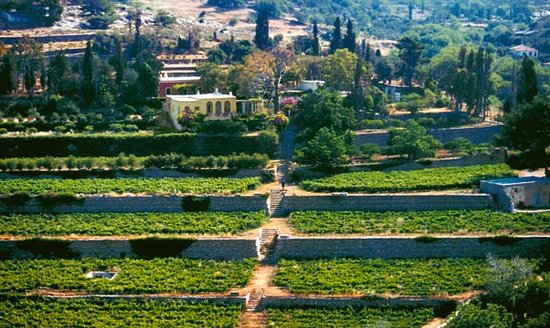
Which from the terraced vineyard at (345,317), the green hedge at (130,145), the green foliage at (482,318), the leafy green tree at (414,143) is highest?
the leafy green tree at (414,143)

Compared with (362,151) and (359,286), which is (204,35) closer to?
(362,151)

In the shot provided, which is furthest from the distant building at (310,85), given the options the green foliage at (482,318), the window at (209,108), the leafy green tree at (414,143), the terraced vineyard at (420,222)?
the green foliage at (482,318)

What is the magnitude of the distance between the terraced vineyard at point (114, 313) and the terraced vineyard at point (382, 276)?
125 inches

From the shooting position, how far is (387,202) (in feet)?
162

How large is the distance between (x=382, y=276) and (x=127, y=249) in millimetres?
10279

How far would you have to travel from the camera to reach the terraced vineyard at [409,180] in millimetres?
50688

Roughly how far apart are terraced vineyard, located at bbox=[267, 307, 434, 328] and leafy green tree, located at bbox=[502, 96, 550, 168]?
13186 millimetres

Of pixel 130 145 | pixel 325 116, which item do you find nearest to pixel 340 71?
pixel 325 116

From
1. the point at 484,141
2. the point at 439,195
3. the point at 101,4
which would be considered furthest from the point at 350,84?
the point at 101,4

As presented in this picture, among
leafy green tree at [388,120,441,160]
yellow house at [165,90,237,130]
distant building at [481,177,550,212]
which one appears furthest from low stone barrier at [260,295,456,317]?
yellow house at [165,90,237,130]

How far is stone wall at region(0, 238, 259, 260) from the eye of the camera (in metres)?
46.6

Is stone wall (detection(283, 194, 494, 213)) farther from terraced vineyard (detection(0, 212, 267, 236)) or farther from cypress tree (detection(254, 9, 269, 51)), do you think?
cypress tree (detection(254, 9, 269, 51))

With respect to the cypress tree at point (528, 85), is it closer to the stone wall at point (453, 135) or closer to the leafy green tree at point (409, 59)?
the stone wall at point (453, 135)

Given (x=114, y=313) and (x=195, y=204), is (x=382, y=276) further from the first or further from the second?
(x=114, y=313)
